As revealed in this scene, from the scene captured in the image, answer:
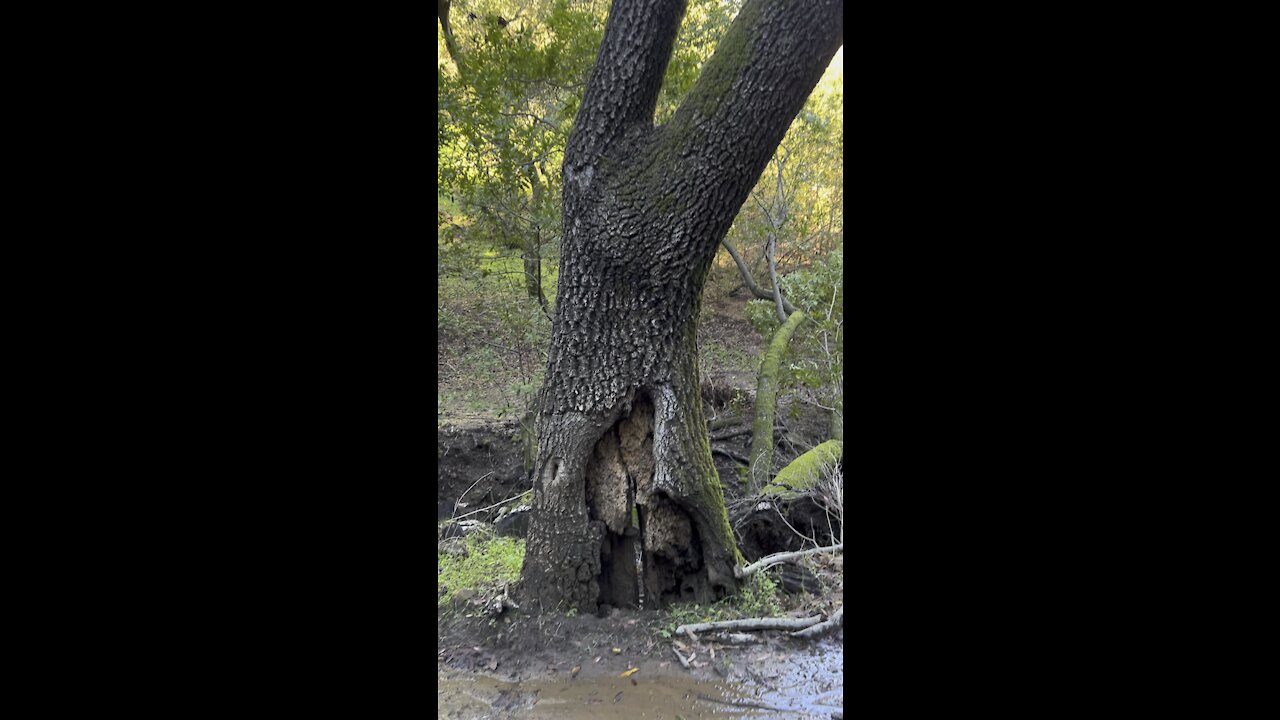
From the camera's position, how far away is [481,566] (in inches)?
170

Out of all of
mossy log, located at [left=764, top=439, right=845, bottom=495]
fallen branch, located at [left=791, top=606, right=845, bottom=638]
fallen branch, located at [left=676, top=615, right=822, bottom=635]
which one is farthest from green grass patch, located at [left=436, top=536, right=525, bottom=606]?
A: mossy log, located at [left=764, top=439, right=845, bottom=495]

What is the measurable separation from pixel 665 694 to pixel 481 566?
65.2 inches

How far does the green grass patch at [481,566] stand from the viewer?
4.00 metres

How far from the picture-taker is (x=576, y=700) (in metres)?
2.94

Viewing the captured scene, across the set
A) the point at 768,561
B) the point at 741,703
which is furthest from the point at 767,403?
the point at 741,703

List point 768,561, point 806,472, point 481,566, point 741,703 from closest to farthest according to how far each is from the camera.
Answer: point 741,703, point 768,561, point 481,566, point 806,472

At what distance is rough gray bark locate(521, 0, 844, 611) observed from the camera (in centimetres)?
321

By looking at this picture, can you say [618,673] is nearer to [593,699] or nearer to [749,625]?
[593,699]

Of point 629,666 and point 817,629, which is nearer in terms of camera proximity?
point 629,666

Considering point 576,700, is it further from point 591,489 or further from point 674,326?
point 674,326

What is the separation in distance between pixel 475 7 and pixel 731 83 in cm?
592

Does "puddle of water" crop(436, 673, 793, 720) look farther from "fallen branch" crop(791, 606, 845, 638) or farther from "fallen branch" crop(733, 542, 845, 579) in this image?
"fallen branch" crop(733, 542, 845, 579)

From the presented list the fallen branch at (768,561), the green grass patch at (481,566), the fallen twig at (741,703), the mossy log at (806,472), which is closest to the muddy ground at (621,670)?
the fallen twig at (741,703)
